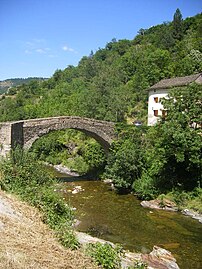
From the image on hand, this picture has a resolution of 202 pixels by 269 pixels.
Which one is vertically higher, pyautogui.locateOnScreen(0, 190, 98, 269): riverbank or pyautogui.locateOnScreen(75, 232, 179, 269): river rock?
pyautogui.locateOnScreen(0, 190, 98, 269): riverbank

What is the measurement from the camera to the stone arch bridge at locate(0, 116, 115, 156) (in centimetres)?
2177

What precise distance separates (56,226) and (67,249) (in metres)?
1.81

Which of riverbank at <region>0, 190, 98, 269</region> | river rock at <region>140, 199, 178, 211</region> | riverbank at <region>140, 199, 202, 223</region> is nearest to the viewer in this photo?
riverbank at <region>0, 190, 98, 269</region>

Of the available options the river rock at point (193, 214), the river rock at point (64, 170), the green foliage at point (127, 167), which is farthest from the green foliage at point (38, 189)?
the river rock at point (64, 170)

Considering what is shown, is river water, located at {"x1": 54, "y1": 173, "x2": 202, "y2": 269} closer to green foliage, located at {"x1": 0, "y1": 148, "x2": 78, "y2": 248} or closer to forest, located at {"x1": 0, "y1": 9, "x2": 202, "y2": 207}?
green foliage, located at {"x1": 0, "y1": 148, "x2": 78, "y2": 248}

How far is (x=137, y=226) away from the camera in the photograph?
17.1 meters

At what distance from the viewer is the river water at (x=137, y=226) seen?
46.1 feet

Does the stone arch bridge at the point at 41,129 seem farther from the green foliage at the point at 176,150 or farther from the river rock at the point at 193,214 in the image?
the river rock at the point at 193,214

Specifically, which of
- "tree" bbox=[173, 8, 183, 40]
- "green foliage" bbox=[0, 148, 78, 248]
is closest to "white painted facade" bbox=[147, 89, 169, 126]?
"green foliage" bbox=[0, 148, 78, 248]

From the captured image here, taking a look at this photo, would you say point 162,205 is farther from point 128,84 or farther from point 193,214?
point 128,84

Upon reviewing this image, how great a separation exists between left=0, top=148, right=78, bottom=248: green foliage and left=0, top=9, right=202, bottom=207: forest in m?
7.06

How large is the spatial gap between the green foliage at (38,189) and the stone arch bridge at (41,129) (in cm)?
751

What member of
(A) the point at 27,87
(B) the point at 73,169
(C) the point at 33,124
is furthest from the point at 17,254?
(A) the point at 27,87

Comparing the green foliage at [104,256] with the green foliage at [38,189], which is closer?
the green foliage at [104,256]
